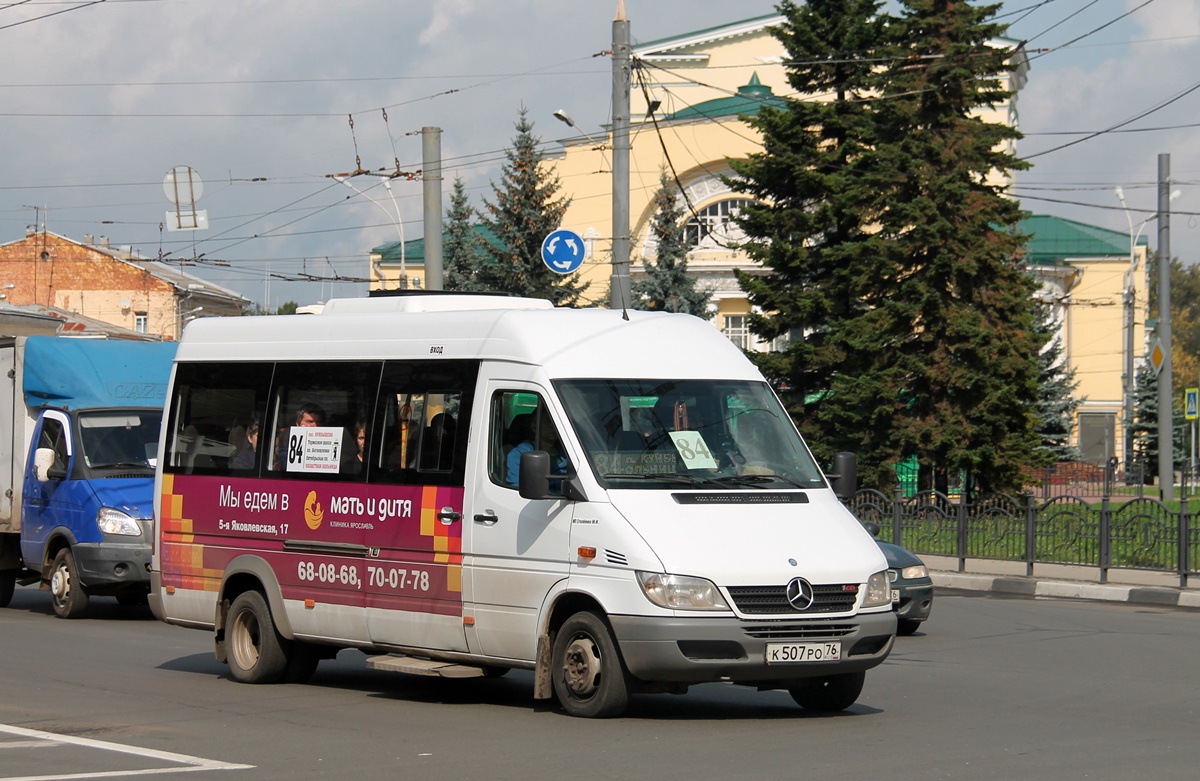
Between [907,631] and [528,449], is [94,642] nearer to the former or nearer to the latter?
[528,449]

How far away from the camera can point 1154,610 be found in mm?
17516

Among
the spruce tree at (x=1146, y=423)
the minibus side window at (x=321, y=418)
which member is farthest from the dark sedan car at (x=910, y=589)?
the spruce tree at (x=1146, y=423)

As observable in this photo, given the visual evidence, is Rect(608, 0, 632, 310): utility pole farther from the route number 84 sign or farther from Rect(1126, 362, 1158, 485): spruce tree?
Rect(1126, 362, 1158, 485): spruce tree

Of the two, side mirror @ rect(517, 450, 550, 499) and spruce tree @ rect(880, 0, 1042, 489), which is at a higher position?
spruce tree @ rect(880, 0, 1042, 489)

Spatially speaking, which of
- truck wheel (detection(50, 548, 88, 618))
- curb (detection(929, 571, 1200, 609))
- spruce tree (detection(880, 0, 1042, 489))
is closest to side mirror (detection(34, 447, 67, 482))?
truck wheel (detection(50, 548, 88, 618))

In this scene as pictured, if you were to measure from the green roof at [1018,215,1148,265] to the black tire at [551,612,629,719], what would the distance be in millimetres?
63645

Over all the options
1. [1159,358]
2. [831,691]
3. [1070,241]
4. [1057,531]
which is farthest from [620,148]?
[1070,241]

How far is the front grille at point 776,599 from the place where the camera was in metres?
8.34

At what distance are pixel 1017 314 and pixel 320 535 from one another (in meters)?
23.9

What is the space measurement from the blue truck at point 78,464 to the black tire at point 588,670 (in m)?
8.06

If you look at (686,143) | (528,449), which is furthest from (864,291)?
(686,143)

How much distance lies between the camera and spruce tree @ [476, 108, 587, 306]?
46656mm

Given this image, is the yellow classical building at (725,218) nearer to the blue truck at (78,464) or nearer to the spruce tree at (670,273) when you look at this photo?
the spruce tree at (670,273)

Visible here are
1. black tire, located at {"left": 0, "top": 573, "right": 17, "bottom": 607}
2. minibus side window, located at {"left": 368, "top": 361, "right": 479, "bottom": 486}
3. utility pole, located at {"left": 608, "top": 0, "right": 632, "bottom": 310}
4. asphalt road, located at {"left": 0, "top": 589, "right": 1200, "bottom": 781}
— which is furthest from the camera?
utility pole, located at {"left": 608, "top": 0, "right": 632, "bottom": 310}
